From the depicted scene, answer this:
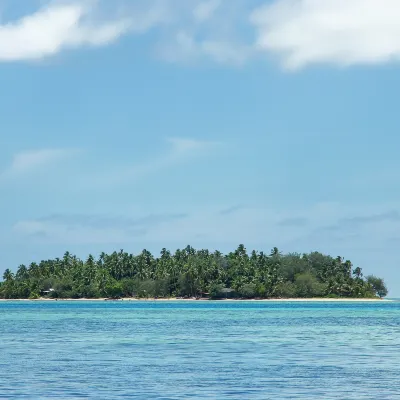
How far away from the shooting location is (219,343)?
193 feet

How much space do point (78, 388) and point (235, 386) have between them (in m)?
6.12

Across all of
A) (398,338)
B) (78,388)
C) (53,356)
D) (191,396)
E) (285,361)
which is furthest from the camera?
(398,338)

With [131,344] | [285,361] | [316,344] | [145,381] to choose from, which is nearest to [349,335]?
[316,344]

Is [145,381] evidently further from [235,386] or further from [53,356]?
[53,356]

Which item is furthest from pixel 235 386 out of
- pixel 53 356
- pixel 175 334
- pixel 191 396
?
pixel 175 334

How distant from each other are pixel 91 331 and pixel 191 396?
45.6 metres

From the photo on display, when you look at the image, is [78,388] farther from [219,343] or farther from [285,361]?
[219,343]

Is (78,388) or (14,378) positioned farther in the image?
(14,378)

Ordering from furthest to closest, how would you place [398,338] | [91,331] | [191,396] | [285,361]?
[91,331]
[398,338]
[285,361]
[191,396]

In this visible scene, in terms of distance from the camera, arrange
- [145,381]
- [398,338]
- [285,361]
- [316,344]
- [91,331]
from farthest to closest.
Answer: [91,331]
[398,338]
[316,344]
[285,361]
[145,381]

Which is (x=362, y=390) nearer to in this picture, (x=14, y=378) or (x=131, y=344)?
(x=14, y=378)

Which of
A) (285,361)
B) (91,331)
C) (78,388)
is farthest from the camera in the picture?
(91,331)

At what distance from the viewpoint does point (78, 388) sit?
1329 inches

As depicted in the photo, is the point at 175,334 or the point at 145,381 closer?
the point at 145,381
